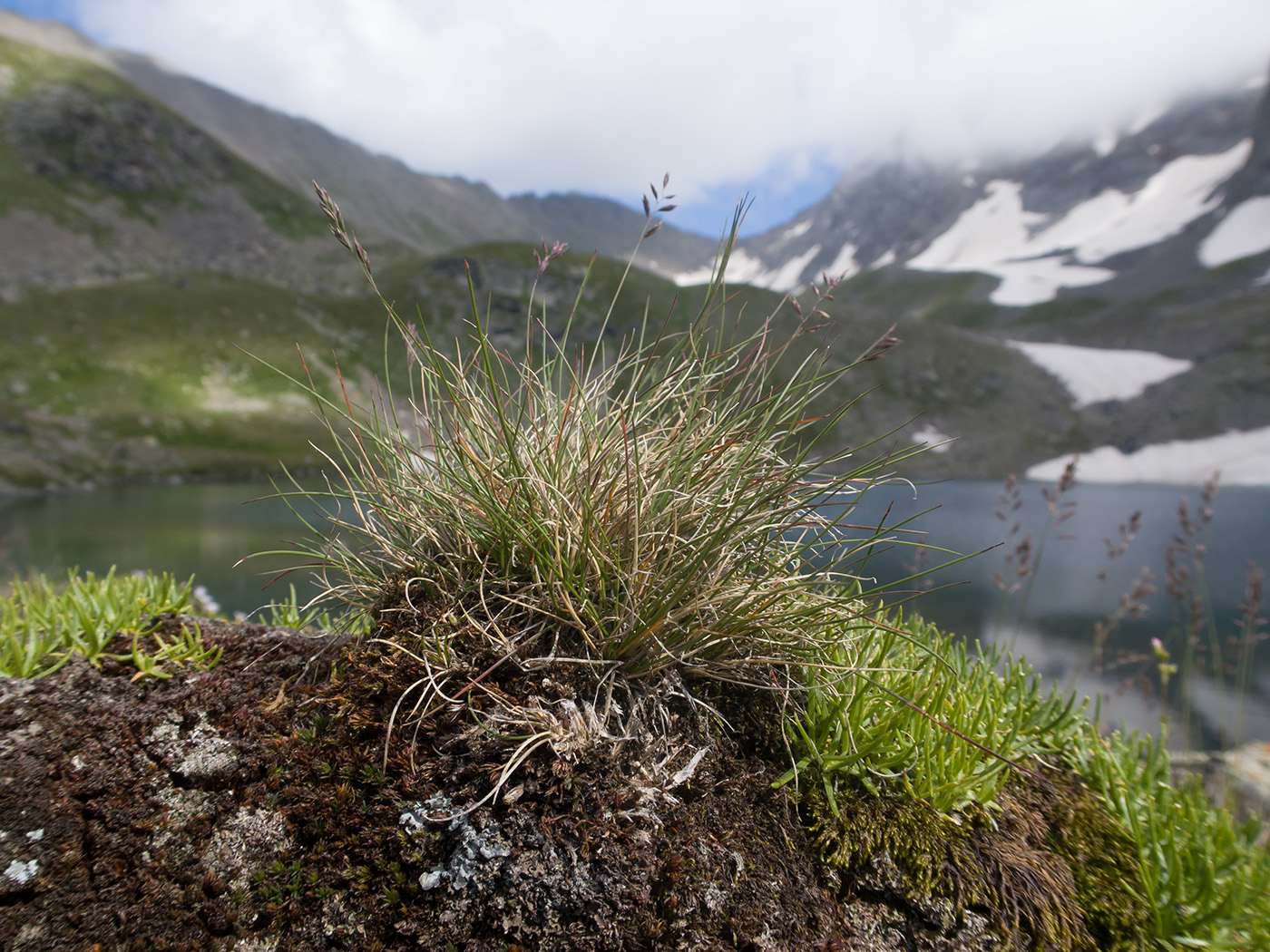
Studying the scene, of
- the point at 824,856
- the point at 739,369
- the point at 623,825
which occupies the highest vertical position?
the point at 739,369

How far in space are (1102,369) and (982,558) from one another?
80634mm

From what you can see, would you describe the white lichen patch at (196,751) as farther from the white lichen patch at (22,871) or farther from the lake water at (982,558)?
the lake water at (982,558)

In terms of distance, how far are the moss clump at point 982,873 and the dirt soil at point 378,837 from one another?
0.13 ft

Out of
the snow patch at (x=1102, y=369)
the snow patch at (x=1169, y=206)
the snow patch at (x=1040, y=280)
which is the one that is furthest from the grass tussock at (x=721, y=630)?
the snow patch at (x=1169, y=206)

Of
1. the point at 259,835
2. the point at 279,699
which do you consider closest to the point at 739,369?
the point at 279,699

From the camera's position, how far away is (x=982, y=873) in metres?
1.67

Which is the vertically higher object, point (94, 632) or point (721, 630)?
Answer: point (721, 630)

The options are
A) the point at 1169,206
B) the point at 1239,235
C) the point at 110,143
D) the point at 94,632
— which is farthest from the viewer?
the point at 1169,206

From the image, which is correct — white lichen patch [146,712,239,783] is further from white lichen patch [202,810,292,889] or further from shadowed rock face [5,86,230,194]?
shadowed rock face [5,86,230,194]

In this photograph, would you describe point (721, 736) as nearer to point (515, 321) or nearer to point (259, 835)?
point (259, 835)

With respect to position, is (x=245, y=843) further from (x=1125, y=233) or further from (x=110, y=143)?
(x=1125, y=233)

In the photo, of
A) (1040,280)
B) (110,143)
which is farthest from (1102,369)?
(110,143)

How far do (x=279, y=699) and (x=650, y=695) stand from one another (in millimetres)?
1101

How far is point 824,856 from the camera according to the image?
166 cm
